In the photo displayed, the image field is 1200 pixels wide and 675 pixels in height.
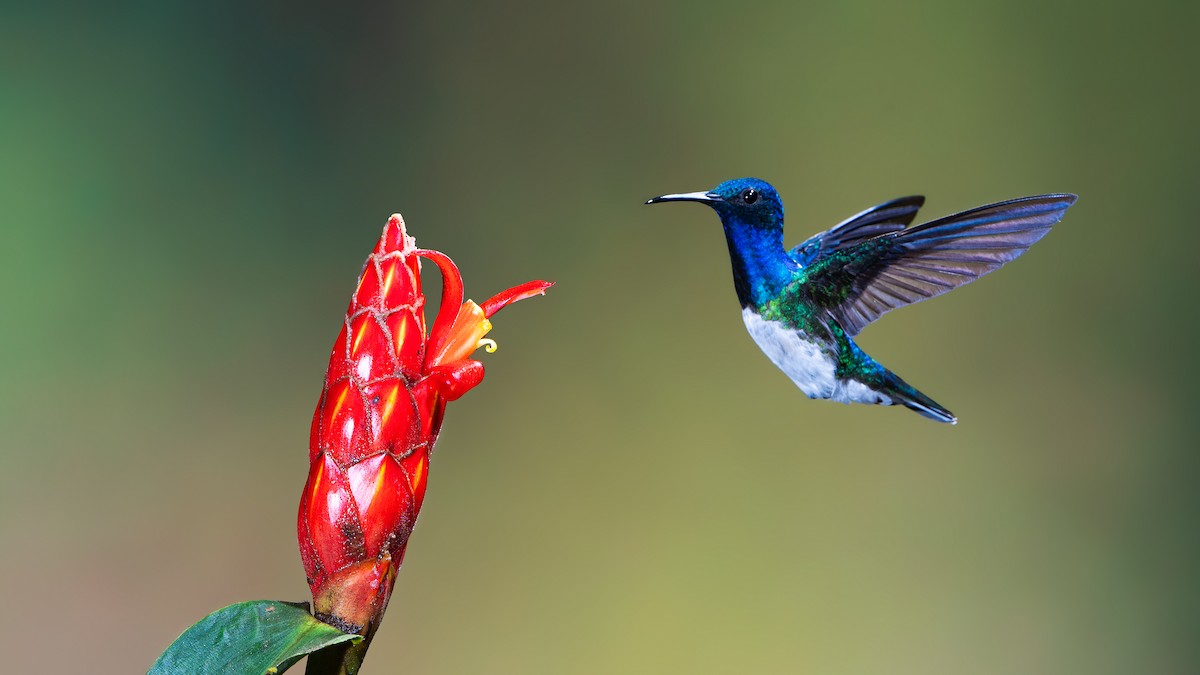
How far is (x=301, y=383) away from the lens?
1562 millimetres

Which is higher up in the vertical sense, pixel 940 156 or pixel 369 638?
pixel 940 156

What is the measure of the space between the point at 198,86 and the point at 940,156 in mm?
1024

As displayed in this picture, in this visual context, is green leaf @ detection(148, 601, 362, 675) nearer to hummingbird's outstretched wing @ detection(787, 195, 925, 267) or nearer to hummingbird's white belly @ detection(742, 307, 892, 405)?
hummingbird's white belly @ detection(742, 307, 892, 405)

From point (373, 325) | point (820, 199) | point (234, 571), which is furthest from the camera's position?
point (234, 571)

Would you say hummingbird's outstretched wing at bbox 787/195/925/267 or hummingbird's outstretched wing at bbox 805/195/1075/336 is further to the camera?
hummingbird's outstretched wing at bbox 787/195/925/267

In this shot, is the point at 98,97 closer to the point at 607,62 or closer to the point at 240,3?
the point at 240,3

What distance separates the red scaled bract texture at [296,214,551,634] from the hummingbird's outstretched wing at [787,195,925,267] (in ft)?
0.85

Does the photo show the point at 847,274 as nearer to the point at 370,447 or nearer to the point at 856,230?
the point at 856,230

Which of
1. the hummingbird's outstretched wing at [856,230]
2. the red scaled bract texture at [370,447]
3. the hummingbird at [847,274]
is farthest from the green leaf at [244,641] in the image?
the hummingbird's outstretched wing at [856,230]

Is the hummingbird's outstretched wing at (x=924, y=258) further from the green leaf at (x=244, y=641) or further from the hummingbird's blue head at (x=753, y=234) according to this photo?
the green leaf at (x=244, y=641)

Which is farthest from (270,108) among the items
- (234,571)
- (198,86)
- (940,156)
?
(940,156)

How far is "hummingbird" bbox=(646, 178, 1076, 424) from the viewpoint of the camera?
0.44 metres

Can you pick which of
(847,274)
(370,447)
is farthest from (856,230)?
(370,447)

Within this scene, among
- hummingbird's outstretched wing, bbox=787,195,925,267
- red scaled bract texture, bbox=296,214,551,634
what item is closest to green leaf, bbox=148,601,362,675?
red scaled bract texture, bbox=296,214,551,634
